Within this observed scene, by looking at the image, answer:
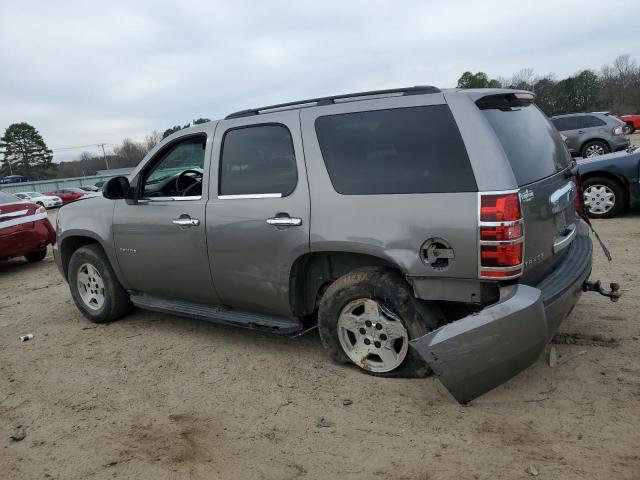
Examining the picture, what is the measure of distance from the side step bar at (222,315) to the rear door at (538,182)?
173 cm

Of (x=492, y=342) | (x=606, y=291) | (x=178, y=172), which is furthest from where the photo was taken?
(x=178, y=172)

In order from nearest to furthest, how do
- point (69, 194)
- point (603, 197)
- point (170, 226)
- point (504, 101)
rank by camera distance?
1. point (504, 101)
2. point (170, 226)
3. point (603, 197)
4. point (69, 194)

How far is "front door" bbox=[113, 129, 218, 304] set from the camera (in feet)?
13.6

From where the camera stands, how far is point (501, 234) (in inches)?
110

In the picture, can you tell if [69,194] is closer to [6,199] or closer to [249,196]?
[6,199]

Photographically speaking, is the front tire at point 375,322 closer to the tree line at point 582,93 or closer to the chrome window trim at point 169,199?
the chrome window trim at point 169,199

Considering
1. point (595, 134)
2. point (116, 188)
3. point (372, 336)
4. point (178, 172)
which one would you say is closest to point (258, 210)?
point (372, 336)

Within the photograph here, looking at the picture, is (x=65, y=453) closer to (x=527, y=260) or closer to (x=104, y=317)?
(x=104, y=317)

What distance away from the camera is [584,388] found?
10.5 ft

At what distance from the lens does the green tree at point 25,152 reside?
83.1 metres

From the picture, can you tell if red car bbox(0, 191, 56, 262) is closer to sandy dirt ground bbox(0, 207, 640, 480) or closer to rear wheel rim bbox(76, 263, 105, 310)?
rear wheel rim bbox(76, 263, 105, 310)

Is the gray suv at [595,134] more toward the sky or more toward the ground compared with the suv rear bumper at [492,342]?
more toward the sky

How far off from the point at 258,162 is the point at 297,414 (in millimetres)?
1816

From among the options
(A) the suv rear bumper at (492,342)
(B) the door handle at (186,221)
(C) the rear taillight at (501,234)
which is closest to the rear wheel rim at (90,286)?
(B) the door handle at (186,221)
